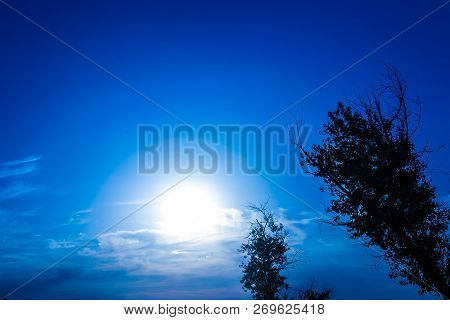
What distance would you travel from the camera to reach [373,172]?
2022 cm

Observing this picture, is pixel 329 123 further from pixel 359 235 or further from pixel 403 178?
pixel 359 235

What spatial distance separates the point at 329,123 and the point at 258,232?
2305cm

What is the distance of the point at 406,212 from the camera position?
19953mm

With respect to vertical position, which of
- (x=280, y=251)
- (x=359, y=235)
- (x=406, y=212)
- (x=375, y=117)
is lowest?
(x=280, y=251)
